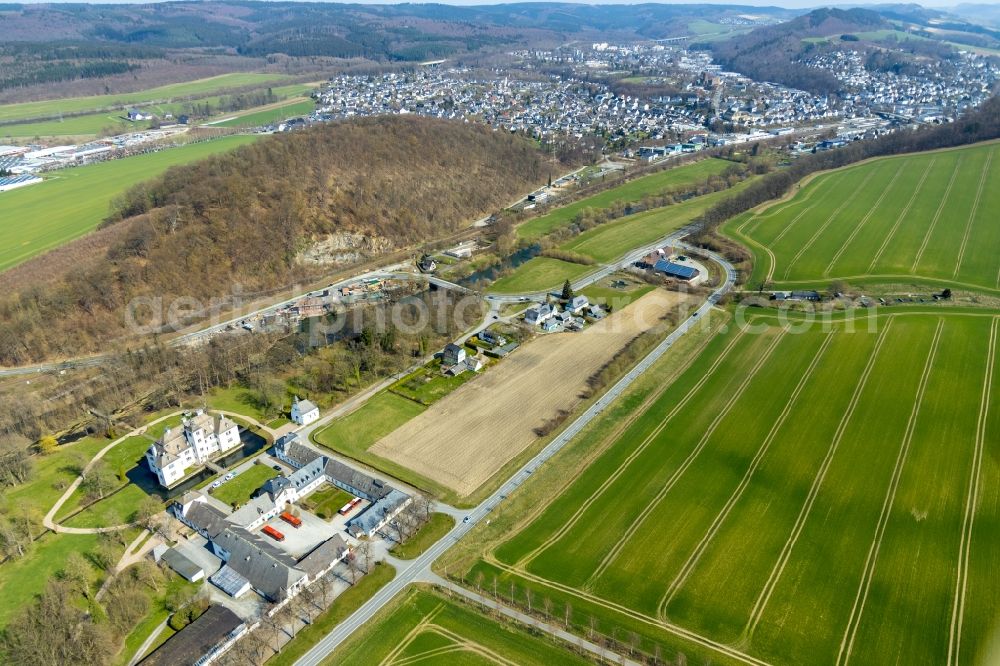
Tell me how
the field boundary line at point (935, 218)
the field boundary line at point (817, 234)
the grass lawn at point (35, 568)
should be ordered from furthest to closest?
the field boundary line at point (817, 234)
the field boundary line at point (935, 218)
the grass lawn at point (35, 568)

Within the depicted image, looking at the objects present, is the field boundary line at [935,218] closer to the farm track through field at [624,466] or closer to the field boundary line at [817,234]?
the field boundary line at [817,234]

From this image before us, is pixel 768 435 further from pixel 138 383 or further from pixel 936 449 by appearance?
pixel 138 383

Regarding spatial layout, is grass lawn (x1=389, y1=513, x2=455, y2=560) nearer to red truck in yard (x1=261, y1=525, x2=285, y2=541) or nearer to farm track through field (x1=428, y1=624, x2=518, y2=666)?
farm track through field (x1=428, y1=624, x2=518, y2=666)

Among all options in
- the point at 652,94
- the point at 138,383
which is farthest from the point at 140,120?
the point at 652,94

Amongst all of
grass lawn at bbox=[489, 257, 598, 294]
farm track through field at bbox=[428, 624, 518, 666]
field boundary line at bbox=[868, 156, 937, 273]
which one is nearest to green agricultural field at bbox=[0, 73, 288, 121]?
grass lawn at bbox=[489, 257, 598, 294]

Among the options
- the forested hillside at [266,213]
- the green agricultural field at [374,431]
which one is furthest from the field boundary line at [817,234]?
the green agricultural field at [374,431]

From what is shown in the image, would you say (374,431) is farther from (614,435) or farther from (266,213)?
(266,213)
